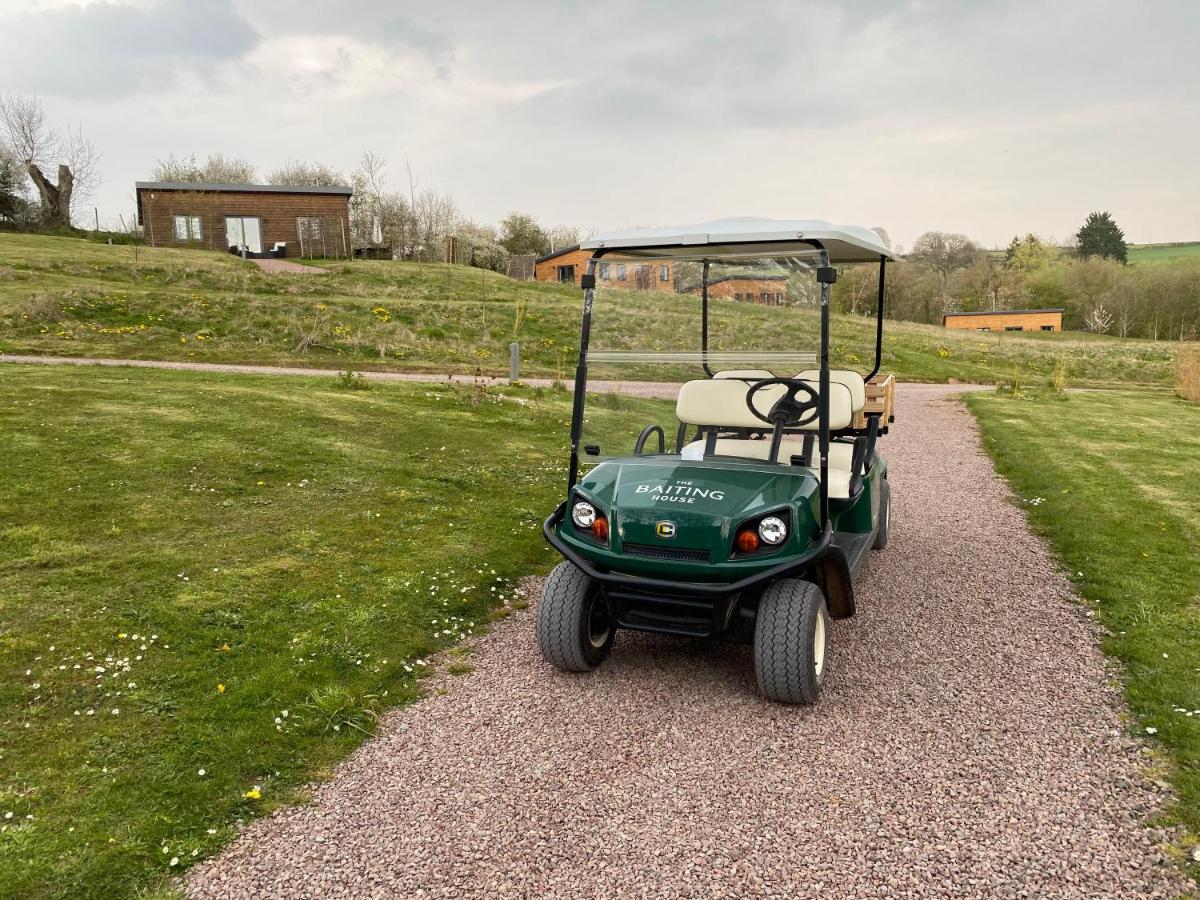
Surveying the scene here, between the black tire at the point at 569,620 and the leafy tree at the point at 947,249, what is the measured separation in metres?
73.6

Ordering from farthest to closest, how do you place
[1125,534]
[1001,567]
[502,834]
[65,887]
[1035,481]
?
[1035,481] < [1125,534] < [1001,567] < [502,834] < [65,887]

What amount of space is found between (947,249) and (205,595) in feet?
267

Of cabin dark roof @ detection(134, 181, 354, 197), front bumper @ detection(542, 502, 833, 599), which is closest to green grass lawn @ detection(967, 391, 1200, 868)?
front bumper @ detection(542, 502, 833, 599)

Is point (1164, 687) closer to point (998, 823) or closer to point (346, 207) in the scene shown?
point (998, 823)

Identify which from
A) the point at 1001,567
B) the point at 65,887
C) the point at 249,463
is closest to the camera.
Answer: the point at 65,887

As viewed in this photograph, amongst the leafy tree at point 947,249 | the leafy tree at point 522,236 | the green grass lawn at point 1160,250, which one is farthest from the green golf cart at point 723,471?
the green grass lawn at point 1160,250

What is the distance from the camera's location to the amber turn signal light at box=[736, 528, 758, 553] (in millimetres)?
3775

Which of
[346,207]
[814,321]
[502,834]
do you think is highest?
[346,207]

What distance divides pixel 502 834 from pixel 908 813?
1546 millimetres

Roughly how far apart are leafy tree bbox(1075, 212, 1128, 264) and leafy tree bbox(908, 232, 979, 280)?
1612cm

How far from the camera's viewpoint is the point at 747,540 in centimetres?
378

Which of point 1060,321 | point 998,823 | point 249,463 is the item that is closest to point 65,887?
point 998,823

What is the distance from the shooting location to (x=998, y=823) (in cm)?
302

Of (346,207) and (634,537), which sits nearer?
(634,537)
